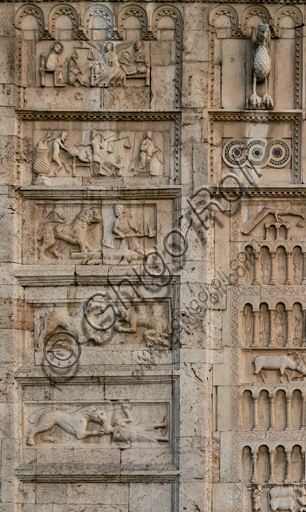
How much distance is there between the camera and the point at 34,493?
1094 cm

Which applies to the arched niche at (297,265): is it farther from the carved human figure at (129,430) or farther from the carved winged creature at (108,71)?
the carved winged creature at (108,71)

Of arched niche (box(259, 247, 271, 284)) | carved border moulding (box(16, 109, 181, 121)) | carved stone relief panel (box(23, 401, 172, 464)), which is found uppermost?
carved border moulding (box(16, 109, 181, 121))

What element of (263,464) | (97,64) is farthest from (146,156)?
(263,464)

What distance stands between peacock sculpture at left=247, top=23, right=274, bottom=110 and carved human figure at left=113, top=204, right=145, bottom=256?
7.86 feet

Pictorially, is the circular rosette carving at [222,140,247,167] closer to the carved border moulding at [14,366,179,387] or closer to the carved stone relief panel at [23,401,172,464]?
the carved border moulding at [14,366,179,387]

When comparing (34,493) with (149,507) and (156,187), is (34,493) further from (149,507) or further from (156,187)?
(156,187)

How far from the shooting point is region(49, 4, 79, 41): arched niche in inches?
445

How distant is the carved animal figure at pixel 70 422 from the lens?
10953 mm

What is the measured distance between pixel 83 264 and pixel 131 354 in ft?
4.77

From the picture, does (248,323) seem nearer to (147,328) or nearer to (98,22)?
(147,328)

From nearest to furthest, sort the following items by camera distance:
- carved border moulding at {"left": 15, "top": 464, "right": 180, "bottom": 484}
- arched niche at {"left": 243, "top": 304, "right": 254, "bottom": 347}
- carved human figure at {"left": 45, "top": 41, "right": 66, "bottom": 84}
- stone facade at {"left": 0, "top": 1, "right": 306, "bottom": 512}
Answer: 1. carved border moulding at {"left": 15, "top": 464, "right": 180, "bottom": 484}
2. stone facade at {"left": 0, "top": 1, "right": 306, "bottom": 512}
3. arched niche at {"left": 243, "top": 304, "right": 254, "bottom": 347}
4. carved human figure at {"left": 45, "top": 41, "right": 66, "bottom": 84}

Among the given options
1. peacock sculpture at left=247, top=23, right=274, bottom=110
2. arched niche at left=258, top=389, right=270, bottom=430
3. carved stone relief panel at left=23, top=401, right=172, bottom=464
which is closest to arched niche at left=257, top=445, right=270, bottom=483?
arched niche at left=258, top=389, right=270, bottom=430

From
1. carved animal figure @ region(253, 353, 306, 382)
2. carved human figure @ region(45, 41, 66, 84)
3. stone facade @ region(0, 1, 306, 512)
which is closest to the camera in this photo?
stone facade @ region(0, 1, 306, 512)

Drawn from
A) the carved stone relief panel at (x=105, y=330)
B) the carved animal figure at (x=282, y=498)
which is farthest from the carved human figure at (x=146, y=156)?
the carved animal figure at (x=282, y=498)
